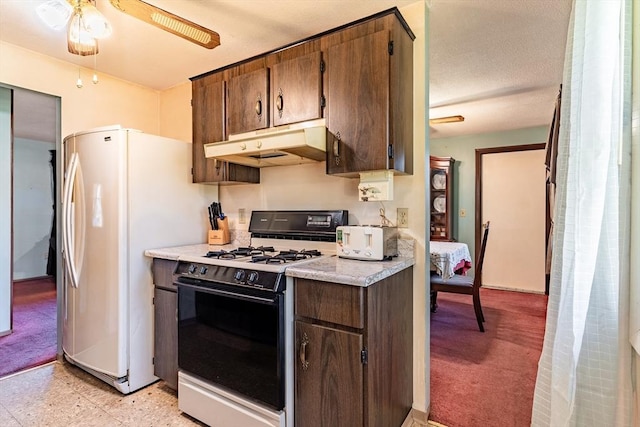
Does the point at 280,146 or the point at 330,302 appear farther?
the point at 280,146

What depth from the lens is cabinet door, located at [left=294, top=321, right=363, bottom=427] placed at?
1.43 metres

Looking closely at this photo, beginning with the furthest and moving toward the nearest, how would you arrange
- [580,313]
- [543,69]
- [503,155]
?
[503,155] → [543,69] → [580,313]

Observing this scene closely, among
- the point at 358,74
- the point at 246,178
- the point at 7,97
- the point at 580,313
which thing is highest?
the point at 7,97

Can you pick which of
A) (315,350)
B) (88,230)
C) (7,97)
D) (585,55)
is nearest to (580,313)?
(585,55)

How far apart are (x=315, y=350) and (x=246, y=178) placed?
1.46m

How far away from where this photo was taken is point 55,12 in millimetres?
1582

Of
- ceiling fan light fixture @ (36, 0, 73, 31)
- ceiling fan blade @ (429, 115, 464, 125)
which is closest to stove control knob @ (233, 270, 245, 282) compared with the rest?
ceiling fan light fixture @ (36, 0, 73, 31)

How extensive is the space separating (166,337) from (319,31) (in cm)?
229

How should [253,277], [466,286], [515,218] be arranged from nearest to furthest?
1. [253,277]
2. [466,286]
3. [515,218]

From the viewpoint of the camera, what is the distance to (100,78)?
290cm

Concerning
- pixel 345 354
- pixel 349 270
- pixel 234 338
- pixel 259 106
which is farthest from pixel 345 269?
pixel 259 106

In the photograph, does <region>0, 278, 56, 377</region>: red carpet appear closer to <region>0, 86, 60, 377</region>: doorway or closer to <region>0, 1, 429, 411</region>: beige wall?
<region>0, 86, 60, 377</region>: doorway

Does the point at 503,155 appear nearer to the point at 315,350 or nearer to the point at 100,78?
the point at 315,350

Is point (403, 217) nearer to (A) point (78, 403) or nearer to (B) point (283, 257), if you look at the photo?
(B) point (283, 257)
